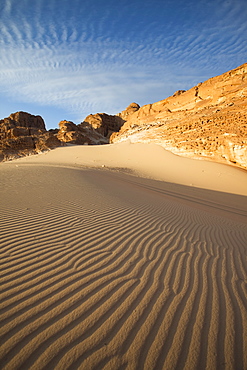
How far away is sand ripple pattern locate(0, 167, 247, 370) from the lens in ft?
4.17

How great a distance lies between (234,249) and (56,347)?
3074 millimetres

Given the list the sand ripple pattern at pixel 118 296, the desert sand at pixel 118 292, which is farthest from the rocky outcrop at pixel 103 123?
the sand ripple pattern at pixel 118 296

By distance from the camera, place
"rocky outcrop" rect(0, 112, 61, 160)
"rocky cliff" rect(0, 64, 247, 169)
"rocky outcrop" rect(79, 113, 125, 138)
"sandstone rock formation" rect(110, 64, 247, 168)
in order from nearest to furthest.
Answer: "sandstone rock formation" rect(110, 64, 247, 168)
"rocky cliff" rect(0, 64, 247, 169)
"rocky outcrop" rect(0, 112, 61, 160)
"rocky outcrop" rect(79, 113, 125, 138)

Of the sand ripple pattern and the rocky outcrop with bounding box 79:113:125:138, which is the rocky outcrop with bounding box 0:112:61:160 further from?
the rocky outcrop with bounding box 79:113:125:138

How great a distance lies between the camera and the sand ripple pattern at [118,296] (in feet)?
4.17

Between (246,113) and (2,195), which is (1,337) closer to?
(2,195)

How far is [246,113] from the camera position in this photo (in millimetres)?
15070

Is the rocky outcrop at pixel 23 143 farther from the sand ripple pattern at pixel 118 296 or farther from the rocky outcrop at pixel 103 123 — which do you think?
the rocky outcrop at pixel 103 123

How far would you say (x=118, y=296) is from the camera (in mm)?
1777

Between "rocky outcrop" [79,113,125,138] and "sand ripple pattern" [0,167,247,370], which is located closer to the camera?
"sand ripple pattern" [0,167,247,370]

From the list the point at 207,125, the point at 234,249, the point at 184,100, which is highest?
the point at 184,100

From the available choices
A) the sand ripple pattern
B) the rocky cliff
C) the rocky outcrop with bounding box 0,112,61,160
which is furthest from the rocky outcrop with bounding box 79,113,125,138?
the sand ripple pattern

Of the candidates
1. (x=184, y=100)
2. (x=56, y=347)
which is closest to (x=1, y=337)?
(x=56, y=347)

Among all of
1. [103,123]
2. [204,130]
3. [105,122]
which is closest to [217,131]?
[204,130]
